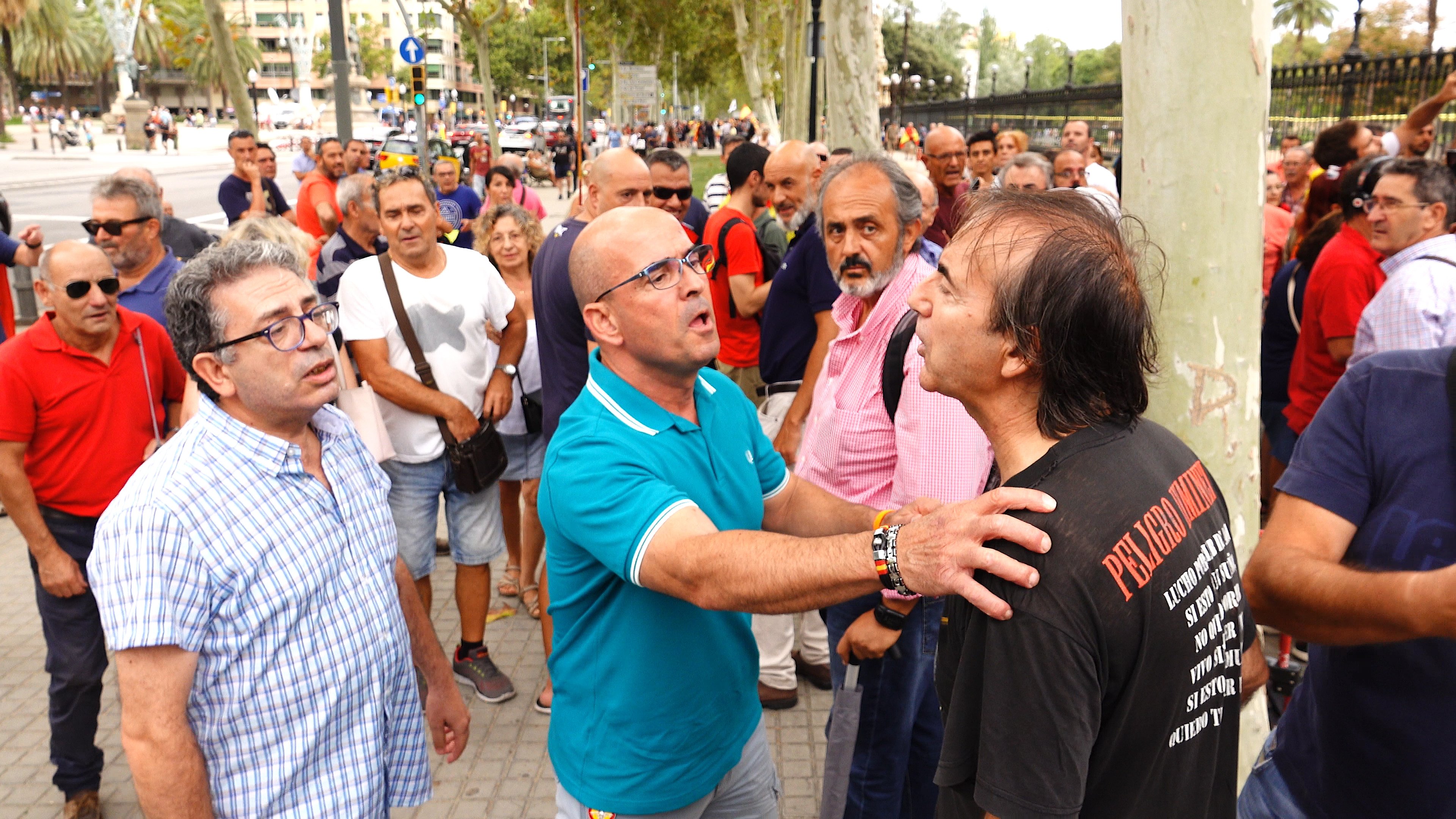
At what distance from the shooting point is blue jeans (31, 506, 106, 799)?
3711mm

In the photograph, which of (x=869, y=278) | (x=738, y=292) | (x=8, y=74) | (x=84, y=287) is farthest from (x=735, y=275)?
(x=8, y=74)

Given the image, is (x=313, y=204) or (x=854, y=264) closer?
(x=854, y=264)

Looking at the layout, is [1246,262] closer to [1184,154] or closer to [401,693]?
[1184,154]

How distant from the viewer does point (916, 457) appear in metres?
2.77

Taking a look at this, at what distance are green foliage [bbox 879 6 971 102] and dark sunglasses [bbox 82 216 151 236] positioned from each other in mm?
56809

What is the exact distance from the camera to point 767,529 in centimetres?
273

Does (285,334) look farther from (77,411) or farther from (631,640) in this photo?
(77,411)

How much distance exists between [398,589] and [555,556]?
726 mm

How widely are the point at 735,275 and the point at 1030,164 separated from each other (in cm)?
201

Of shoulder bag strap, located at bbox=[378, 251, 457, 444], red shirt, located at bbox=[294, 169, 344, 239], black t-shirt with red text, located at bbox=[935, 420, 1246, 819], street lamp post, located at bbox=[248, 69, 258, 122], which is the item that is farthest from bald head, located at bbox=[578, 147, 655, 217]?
street lamp post, located at bbox=[248, 69, 258, 122]

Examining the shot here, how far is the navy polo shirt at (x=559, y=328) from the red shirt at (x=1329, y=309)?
3.31 metres

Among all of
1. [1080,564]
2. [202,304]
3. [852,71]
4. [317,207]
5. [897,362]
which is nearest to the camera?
[1080,564]

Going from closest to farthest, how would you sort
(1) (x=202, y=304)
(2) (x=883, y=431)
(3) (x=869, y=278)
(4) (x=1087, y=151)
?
(1) (x=202, y=304) < (2) (x=883, y=431) < (3) (x=869, y=278) < (4) (x=1087, y=151)

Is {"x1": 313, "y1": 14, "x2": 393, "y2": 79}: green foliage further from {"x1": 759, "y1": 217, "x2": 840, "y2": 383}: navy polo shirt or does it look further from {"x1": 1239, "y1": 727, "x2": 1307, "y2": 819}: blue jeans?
{"x1": 1239, "y1": 727, "x2": 1307, "y2": 819}: blue jeans
